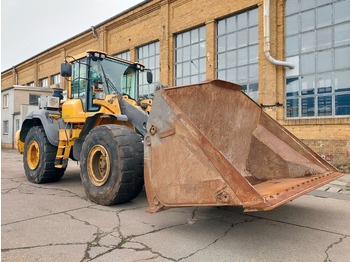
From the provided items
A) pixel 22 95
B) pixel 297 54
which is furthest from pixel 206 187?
pixel 22 95

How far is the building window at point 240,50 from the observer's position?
40.4 feet

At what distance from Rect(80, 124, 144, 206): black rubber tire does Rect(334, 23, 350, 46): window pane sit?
9.30 meters

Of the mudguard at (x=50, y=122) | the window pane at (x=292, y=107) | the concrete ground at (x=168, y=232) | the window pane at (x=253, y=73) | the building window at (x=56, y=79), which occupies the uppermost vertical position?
the building window at (x=56, y=79)

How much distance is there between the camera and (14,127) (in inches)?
1043

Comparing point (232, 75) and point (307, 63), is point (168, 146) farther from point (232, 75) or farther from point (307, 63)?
point (232, 75)

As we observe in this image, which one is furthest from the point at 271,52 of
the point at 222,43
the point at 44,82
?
the point at 44,82

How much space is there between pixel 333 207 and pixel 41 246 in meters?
4.54

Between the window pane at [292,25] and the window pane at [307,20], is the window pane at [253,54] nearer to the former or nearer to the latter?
the window pane at [292,25]

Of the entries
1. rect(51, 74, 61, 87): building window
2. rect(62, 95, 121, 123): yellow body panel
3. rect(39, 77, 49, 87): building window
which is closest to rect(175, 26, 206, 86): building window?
rect(62, 95, 121, 123): yellow body panel

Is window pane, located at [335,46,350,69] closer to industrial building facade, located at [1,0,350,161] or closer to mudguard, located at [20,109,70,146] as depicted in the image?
industrial building facade, located at [1,0,350,161]

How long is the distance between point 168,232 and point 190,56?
12.3m

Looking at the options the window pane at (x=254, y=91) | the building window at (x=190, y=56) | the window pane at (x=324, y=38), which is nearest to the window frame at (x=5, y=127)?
the building window at (x=190, y=56)

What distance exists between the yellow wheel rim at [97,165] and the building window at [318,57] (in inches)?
345

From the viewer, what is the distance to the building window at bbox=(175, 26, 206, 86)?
46.5 feet
